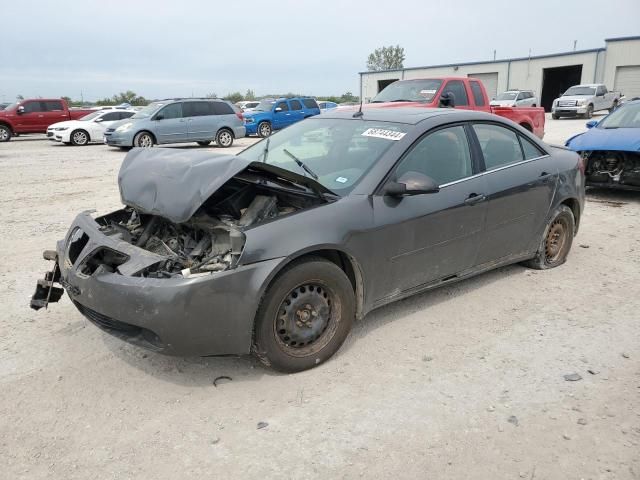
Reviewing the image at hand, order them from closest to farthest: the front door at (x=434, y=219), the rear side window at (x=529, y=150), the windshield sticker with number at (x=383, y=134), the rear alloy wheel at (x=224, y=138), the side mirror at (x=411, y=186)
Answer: the side mirror at (x=411, y=186)
the front door at (x=434, y=219)
the windshield sticker with number at (x=383, y=134)
the rear side window at (x=529, y=150)
the rear alloy wheel at (x=224, y=138)

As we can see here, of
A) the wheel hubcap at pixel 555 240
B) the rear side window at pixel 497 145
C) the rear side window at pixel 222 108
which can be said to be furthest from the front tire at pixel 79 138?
the wheel hubcap at pixel 555 240

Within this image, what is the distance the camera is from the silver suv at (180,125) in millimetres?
16641

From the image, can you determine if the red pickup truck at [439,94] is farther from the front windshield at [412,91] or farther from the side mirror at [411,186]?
the side mirror at [411,186]

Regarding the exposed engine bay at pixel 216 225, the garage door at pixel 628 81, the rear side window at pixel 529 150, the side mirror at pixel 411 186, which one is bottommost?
the exposed engine bay at pixel 216 225

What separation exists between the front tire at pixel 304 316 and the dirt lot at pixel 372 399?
0.50ft

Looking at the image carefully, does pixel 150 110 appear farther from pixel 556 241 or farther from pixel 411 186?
pixel 411 186

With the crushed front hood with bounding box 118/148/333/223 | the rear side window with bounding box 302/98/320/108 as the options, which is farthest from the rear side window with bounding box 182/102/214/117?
the crushed front hood with bounding box 118/148/333/223

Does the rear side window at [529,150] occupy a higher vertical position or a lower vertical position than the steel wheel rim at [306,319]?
higher

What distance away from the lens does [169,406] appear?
305 centimetres

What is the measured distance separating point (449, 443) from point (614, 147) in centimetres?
698

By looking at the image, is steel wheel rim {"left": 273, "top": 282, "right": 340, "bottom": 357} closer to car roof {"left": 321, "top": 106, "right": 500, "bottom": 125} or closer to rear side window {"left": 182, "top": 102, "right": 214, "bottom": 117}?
car roof {"left": 321, "top": 106, "right": 500, "bottom": 125}

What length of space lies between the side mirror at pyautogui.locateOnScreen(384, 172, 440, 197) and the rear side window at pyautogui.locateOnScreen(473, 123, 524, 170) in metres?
1.04

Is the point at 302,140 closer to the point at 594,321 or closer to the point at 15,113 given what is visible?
the point at 594,321

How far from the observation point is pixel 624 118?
353 inches
